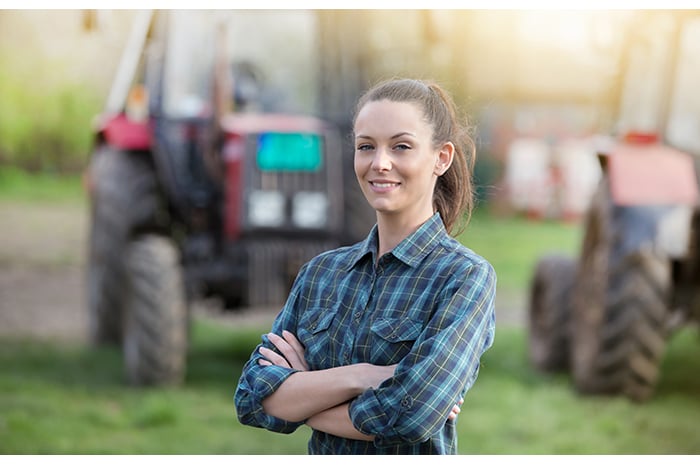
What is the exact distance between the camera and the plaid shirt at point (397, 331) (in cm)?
141

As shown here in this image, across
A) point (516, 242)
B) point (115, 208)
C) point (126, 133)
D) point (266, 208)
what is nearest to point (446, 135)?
point (266, 208)

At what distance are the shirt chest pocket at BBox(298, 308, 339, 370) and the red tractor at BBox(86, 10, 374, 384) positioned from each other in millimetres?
2964

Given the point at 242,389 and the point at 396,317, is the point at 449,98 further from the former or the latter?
the point at 242,389

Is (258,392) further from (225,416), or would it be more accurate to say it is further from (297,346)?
(225,416)

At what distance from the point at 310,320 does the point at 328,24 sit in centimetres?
342

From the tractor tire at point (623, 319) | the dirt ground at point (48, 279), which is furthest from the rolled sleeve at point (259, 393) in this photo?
the dirt ground at point (48, 279)

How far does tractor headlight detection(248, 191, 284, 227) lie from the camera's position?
4625 mm

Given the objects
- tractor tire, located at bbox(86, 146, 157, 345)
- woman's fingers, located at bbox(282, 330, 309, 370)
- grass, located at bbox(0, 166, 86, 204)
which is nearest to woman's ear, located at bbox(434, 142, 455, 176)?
woman's fingers, located at bbox(282, 330, 309, 370)

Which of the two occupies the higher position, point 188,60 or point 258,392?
point 188,60

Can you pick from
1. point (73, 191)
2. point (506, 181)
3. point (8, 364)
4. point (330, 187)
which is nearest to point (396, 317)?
point (330, 187)

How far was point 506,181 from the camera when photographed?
14.4 metres

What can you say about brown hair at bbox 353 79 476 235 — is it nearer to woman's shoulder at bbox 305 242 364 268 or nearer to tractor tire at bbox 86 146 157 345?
woman's shoulder at bbox 305 242 364 268

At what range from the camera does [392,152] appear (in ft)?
4.81

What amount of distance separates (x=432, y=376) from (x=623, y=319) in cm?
287
